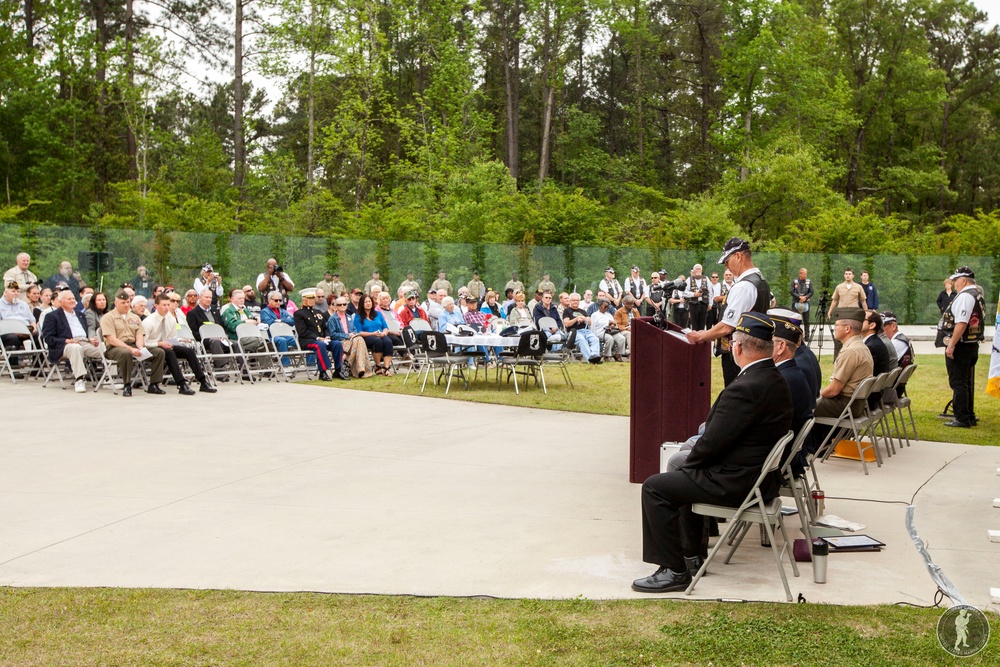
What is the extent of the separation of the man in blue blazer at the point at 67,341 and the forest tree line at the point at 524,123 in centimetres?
1445

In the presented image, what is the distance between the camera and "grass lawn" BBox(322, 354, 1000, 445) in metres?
11.4

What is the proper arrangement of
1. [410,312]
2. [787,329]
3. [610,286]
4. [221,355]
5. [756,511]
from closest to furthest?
[756,511] → [787,329] → [221,355] → [410,312] → [610,286]

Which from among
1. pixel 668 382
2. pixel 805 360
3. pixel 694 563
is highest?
pixel 805 360

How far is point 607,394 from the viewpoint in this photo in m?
14.7

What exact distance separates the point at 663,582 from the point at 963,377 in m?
7.77

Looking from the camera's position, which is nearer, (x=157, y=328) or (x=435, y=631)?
(x=435, y=631)

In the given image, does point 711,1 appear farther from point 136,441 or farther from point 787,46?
point 136,441

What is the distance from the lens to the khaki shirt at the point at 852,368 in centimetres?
873

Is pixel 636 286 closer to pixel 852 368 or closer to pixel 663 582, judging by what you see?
pixel 852 368

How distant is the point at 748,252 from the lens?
7934 millimetres

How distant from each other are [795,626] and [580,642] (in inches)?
40.9

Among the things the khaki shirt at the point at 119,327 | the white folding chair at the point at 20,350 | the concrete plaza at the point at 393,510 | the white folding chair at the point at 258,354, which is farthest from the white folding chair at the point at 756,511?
the white folding chair at the point at 20,350

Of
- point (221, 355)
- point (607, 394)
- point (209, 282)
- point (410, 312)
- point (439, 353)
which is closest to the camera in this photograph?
point (607, 394)

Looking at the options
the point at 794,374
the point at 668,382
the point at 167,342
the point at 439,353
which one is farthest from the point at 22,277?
the point at 794,374
